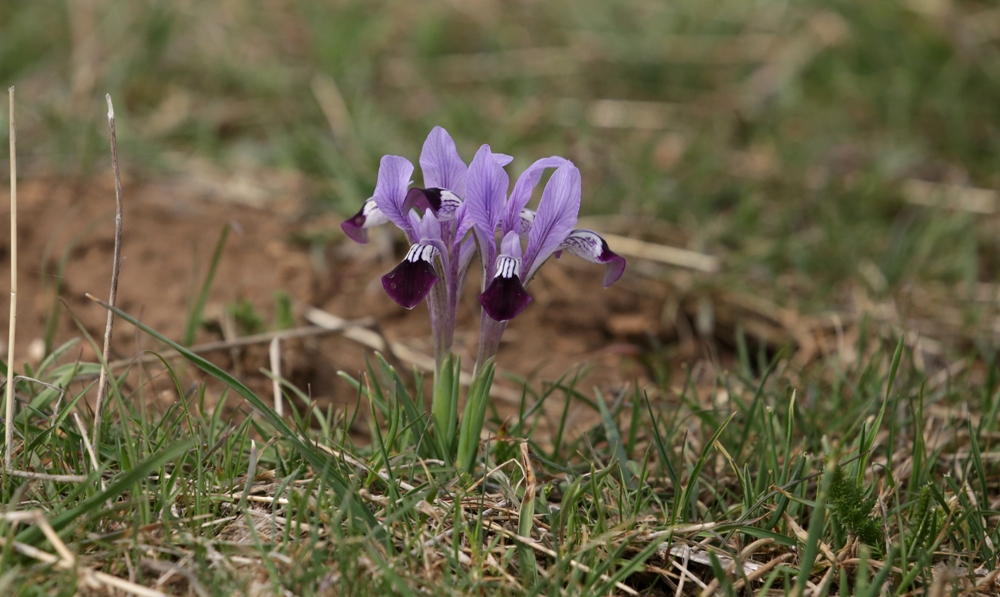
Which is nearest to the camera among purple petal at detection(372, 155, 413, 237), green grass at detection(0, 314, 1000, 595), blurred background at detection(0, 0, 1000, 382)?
green grass at detection(0, 314, 1000, 595)

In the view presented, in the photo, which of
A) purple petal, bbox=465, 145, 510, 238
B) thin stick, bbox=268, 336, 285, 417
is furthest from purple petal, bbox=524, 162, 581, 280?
thin stick, bbox=268, 336, 285, 417

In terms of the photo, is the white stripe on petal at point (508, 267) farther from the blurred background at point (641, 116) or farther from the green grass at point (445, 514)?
the blurred background at point (641, 116)

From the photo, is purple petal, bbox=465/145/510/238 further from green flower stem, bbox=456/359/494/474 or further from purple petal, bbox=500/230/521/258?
green flower stem, bbox=456/359/494/474

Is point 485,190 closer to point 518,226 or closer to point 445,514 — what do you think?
point 518,226

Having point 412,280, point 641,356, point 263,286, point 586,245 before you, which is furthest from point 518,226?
point 263,286

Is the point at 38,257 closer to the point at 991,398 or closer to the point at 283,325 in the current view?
the point at 283,325
